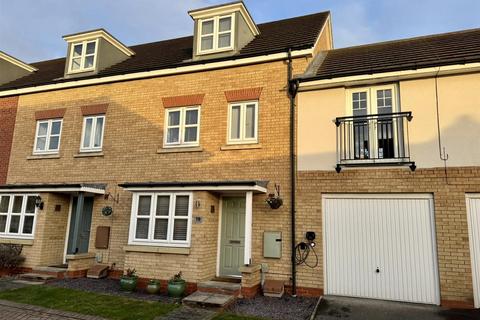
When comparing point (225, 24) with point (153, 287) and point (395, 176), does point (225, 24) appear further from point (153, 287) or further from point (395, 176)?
point (153, 287)

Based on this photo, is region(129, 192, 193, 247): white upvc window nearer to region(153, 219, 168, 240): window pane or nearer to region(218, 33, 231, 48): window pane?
region(153, 219, 168, 240): window pane

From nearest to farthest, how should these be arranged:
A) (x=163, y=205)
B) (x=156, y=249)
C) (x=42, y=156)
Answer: (x=156, y=249), (x=163, y=205), (x=42, y=156)

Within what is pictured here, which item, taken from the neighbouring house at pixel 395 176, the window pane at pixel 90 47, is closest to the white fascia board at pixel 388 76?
the neighbouring house at pixel 395 176

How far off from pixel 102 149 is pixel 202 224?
4681 millimetres

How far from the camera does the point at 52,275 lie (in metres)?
9.66

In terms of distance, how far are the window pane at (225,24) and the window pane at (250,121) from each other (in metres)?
3.03

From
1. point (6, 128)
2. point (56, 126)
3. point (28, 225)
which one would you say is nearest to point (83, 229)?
point (28, 225)

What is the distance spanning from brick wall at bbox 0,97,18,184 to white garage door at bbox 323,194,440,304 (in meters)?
11.2

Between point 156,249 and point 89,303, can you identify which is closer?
point 89,303

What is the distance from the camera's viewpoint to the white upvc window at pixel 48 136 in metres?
12.0

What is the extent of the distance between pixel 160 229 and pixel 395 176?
5.77 metres

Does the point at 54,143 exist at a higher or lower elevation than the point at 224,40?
lower

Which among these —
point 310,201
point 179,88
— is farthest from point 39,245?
point 310,201

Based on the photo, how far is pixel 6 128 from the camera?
12.9 meters
